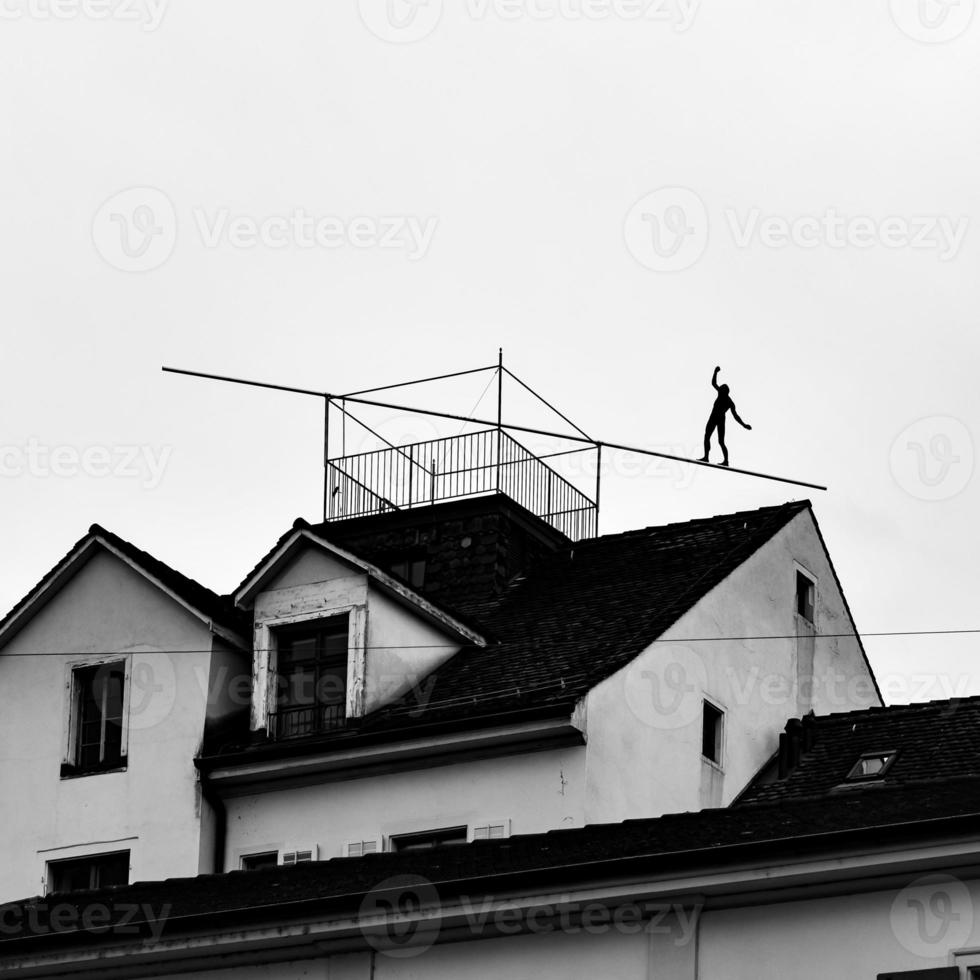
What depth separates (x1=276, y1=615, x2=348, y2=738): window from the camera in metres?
41.0

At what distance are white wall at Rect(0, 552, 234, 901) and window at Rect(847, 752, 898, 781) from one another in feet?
29.9

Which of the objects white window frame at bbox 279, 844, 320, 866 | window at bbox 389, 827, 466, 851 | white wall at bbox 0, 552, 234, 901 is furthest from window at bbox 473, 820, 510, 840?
white wall at bbox 0, 552, 234, 901

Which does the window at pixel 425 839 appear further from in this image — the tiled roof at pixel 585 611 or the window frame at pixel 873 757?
the window frame at pixel 873 757

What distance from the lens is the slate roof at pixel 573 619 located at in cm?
3934

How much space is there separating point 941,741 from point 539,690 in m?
5.33

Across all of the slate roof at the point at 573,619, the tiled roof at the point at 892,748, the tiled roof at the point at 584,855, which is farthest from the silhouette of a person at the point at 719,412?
the tiled roof at the point at 584,855

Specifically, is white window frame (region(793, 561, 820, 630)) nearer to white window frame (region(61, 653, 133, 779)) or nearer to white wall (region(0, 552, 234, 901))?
white wall (region(0, 552, 234, 901))

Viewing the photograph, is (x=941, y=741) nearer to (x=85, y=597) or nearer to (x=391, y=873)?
(x=391, y=873)

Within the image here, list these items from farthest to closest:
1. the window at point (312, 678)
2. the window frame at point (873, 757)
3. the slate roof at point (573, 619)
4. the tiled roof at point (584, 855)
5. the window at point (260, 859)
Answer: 1. the window at point (312, 678)
2. the window at point (260, 859)
3. the slate roof at point (573, 619)
4. the window frame at point (873, 757)
5. the tiled roof at point (584, 855)

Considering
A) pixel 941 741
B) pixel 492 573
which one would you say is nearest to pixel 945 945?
pixel 941 741

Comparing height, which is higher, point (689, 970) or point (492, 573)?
point (492, 573)

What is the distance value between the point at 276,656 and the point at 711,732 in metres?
6.31

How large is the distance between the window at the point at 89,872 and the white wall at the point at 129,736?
14cm

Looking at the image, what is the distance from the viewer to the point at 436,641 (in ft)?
138
